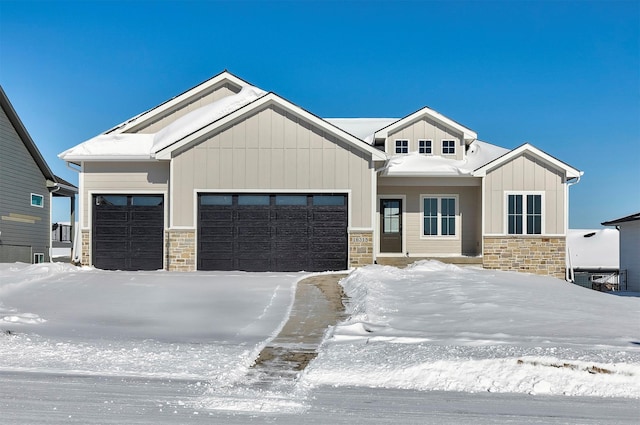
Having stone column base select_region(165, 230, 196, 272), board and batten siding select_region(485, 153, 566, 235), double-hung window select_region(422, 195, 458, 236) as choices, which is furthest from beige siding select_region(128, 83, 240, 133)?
board and batten siding select_region(485, 153, 566, 235)

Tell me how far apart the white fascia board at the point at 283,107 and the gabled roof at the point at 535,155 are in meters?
3.87

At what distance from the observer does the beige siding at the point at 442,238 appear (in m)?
20.9

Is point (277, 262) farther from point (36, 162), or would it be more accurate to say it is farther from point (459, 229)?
point (36, 162)

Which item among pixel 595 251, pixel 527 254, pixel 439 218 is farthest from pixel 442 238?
pixel 595 251

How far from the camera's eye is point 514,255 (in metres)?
19.5

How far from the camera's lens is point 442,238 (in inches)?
828

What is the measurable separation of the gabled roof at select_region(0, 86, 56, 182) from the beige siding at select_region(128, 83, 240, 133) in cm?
609

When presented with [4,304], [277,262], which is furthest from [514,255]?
[4,304]

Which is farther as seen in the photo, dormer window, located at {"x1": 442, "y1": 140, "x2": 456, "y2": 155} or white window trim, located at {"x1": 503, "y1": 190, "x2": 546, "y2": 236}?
dormer window, located at {"x1": 442, "y1": 140, "x2": 456, "y2": 155}

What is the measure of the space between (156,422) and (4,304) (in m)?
7.88

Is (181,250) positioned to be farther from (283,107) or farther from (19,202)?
(19,202)

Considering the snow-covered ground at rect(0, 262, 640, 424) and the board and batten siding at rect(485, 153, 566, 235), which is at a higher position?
the board and batten siding at rect(485, 153, 566, 235)

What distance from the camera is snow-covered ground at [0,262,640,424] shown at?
5.59 m

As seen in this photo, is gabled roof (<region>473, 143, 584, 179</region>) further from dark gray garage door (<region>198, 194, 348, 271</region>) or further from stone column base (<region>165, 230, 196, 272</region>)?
stone column base (<region>165, 230, 196, 272</region>)
